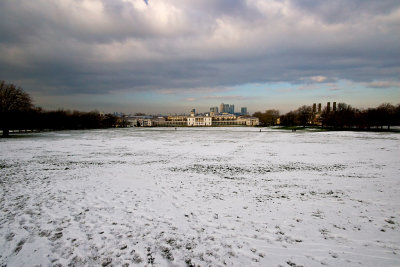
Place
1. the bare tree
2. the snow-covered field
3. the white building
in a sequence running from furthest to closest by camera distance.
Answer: the white building
the bare tree
the snow-covered field

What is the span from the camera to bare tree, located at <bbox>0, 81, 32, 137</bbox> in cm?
3991

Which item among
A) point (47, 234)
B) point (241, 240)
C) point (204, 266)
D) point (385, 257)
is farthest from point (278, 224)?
point (47, 234)

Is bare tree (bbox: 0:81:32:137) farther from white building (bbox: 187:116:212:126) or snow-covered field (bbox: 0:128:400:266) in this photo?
white building (bbox: 187:116:212:126)

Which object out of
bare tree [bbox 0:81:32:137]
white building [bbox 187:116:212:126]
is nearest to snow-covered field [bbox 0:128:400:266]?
bare tree [bbox 0:81:32:137]

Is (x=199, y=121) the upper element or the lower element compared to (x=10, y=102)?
lower

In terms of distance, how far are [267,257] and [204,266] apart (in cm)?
137

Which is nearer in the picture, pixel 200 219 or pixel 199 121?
pixel 200 219

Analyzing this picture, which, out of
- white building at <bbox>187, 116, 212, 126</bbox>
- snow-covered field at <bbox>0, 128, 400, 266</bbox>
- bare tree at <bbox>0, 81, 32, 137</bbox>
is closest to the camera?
snow-covered field at <bbox>0, 128, 400, 266</bbox>

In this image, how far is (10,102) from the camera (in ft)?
133

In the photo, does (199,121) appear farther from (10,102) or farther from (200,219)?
(200,219)

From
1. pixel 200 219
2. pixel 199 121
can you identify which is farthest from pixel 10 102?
pixel 199 121

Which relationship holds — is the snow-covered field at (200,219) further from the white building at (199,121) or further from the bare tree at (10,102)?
the white building at (199,121)

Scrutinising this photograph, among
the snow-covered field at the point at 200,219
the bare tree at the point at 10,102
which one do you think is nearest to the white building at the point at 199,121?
the bare tree at the point at 10,102

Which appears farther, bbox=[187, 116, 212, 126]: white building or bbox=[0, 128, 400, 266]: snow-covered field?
bbox=[187, 116, 212, 126]: white building
